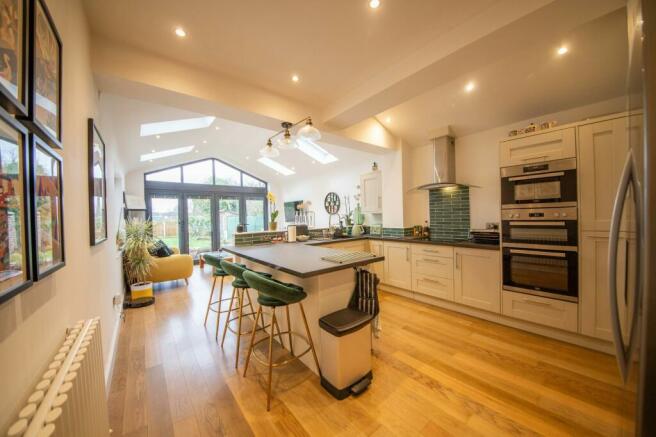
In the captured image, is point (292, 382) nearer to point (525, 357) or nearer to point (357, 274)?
point (357, 274)

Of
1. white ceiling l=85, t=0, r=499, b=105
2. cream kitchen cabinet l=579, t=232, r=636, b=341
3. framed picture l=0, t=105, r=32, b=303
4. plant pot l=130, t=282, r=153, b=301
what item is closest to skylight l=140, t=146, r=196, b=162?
plant pot l=130, t=282, r=153, b=301

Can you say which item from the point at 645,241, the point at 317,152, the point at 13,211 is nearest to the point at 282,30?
the point at 13,211

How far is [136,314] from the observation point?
3.24 meters

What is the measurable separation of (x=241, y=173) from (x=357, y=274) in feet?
23.4

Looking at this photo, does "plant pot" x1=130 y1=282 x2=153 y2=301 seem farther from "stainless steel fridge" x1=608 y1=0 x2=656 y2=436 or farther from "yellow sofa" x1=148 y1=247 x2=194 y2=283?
"stainless steel fridge" x1=608 y1=0 x2=656 y2=436

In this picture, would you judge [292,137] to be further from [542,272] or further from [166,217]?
[166,217]

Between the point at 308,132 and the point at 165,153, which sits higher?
the point at 165,153

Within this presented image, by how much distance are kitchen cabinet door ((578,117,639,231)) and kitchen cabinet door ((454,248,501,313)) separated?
33.8 inches

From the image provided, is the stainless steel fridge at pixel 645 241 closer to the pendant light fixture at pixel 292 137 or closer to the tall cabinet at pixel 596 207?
the pendant light fixture at pixel 292 137

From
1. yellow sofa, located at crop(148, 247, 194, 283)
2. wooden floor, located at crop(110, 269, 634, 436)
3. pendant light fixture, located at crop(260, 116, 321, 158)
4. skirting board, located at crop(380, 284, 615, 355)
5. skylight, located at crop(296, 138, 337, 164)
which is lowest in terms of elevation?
wooden floor, located at crop(110, 269, 634, 436)

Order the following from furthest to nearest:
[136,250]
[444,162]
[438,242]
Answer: [136,250], [444,162], [438,242]

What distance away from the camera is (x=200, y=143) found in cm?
574

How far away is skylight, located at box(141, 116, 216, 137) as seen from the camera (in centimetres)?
395

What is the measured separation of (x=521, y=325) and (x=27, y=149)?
3.86 meters
